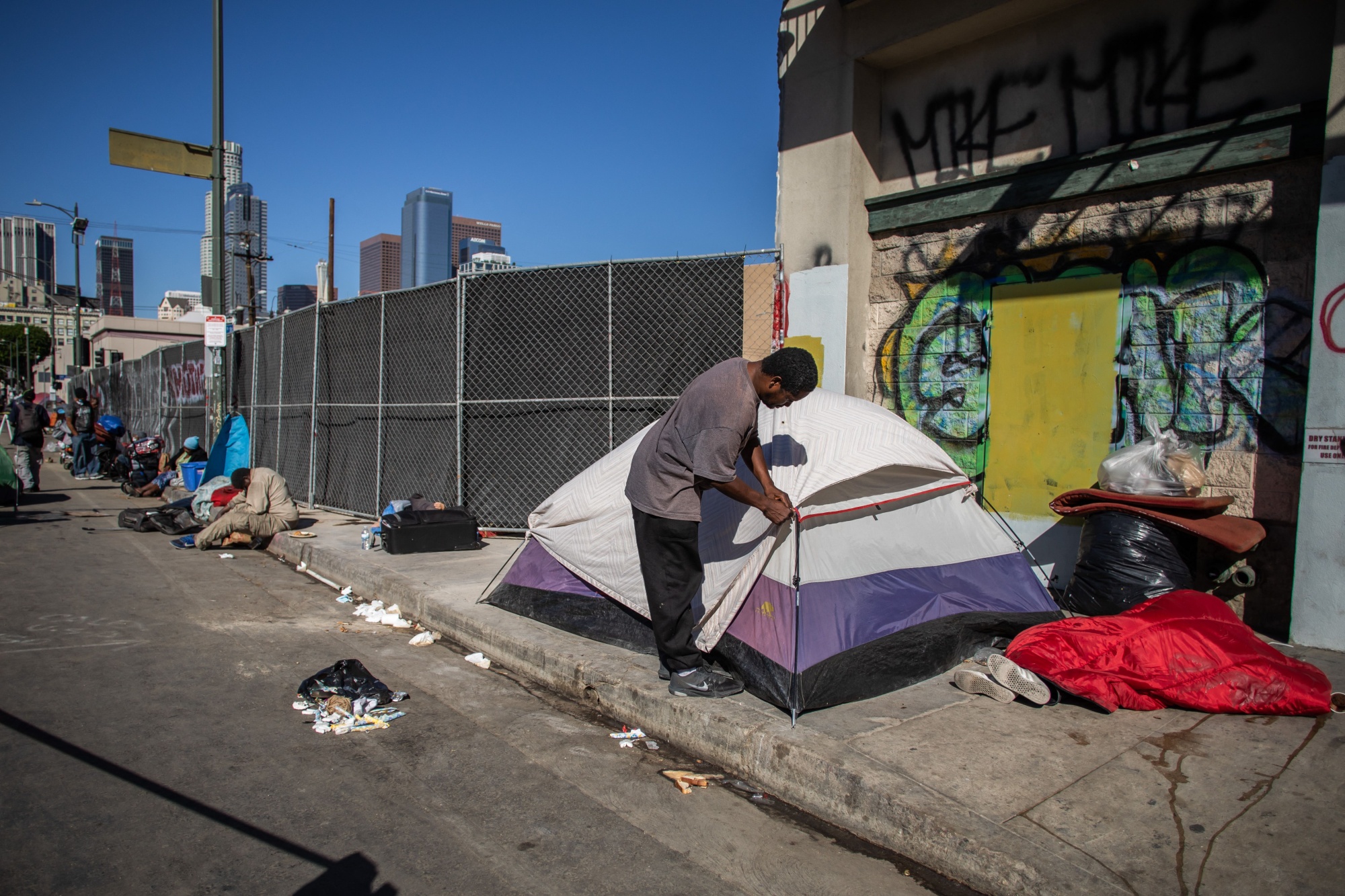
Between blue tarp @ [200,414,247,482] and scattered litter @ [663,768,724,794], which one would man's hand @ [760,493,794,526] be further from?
blue tarp @ [200,414,247,482]

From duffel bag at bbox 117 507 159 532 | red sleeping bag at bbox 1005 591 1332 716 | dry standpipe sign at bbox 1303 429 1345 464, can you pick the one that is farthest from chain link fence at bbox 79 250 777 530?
dry standpipe sign at bbox 1303 429 1345 464

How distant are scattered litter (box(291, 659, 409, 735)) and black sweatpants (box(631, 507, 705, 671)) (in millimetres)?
1433

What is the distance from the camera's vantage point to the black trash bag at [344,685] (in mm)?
4309

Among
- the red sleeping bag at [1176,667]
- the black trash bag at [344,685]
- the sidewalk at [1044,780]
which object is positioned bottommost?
the black trash bag at [344,685]

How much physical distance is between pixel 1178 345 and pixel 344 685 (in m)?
5.63

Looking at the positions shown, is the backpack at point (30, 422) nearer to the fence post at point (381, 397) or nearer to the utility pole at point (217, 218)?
the utility pole at point (217, 218)

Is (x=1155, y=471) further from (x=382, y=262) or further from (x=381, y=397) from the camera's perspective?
(x=382, y=262)

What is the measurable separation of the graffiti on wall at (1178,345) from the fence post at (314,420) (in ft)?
26.7

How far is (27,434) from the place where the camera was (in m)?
12.9

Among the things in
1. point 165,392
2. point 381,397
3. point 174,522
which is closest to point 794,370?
point 381,397

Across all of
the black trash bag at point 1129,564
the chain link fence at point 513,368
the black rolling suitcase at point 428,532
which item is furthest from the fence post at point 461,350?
the black trash bag at point 1129,564

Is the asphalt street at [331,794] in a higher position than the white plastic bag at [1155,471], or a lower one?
lower

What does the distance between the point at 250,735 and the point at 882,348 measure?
5599 millimetres

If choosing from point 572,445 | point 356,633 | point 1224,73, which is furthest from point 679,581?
point 1224,73
